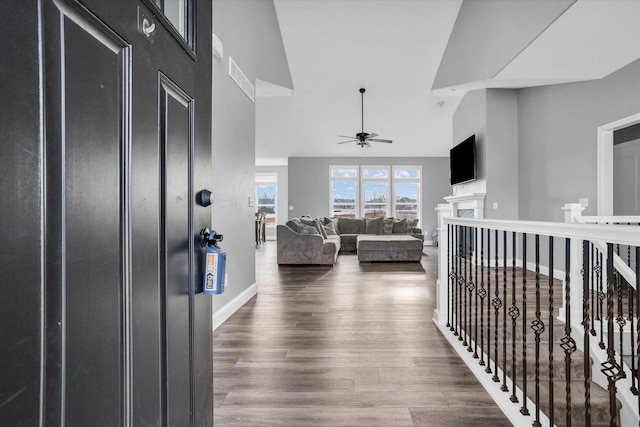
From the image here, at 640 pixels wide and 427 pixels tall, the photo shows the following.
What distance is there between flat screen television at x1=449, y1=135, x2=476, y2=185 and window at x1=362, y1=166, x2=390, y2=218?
150 inches

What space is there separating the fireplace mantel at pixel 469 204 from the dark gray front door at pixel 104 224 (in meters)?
5.82

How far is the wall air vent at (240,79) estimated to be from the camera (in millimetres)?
3217

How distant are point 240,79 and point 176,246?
301 centimetres

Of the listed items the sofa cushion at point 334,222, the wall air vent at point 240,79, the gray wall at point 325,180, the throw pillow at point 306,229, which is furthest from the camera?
the gray wall at point 325,180

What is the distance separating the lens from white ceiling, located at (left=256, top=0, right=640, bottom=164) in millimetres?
3555

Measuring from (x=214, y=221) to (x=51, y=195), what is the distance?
2.37 metres

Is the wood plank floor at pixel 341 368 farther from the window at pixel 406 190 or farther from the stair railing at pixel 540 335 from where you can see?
the window at pixel 406 190

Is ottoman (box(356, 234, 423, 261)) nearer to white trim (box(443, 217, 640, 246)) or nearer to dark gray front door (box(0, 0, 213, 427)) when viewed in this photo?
white trim (box(443, 217, 640, 246))

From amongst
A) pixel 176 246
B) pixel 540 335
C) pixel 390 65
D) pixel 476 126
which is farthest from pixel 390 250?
pixel 176 246

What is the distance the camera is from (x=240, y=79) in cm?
348

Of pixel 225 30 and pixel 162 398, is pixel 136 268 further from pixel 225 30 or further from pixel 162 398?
pixel 225 30

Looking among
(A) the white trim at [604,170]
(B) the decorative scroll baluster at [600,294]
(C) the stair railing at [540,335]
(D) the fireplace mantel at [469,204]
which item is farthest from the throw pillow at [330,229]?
(B) the decorative scroll baluster at [600,294]

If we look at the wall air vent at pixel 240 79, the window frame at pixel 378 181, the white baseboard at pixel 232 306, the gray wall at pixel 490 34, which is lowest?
the white baseboard at pixel 232 306

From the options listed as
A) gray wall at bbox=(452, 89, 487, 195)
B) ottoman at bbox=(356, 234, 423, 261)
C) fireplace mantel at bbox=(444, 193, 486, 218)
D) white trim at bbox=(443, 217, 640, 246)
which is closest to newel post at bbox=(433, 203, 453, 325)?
white trim at bbox=(443, 217, 640, 246)
